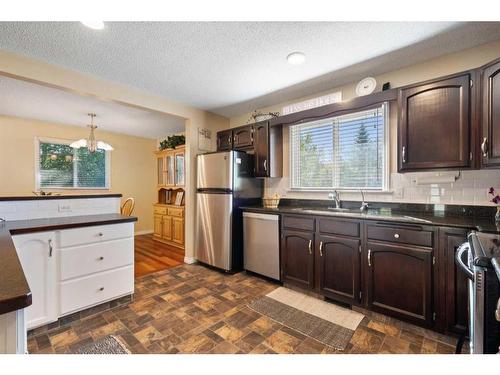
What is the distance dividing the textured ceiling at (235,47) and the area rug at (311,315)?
2.38m

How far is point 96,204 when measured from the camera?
8.38 feet

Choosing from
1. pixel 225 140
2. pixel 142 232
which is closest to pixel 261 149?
pixel 225 140

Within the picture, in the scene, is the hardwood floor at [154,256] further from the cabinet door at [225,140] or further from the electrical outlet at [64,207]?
the cabinet door at [225,140]

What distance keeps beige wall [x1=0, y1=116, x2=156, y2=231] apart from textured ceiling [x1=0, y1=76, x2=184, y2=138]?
0.69 feet

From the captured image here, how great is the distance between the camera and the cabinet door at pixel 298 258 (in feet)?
8.04

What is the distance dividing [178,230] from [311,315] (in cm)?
318

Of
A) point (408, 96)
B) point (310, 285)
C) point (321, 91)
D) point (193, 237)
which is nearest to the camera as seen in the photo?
point (408, 96)

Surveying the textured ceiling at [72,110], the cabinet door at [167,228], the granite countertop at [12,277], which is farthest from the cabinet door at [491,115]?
the cabinet door at [167,228]

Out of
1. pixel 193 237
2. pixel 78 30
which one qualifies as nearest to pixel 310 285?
pixel 193 237

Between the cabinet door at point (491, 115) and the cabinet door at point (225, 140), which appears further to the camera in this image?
the cabinet door at point (225, 140)
